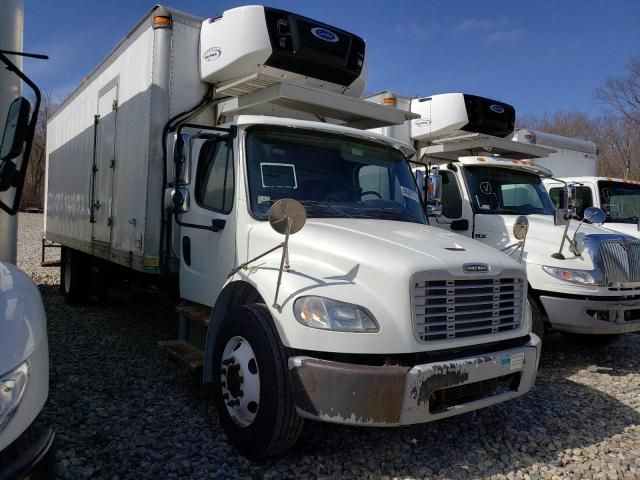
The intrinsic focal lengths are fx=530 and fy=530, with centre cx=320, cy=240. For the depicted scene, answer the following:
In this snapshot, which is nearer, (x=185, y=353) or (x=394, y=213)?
(x=185, y=353)

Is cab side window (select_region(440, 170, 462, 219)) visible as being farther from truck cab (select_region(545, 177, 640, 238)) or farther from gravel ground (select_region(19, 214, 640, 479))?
truck cab (select_region(545, 177, 640, 238))

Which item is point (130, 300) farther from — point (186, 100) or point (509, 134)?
point (509, 134)

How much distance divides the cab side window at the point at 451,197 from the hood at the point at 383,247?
2.70 m

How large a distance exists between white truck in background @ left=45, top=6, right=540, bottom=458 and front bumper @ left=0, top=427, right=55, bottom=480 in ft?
4.32

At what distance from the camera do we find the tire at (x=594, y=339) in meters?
6.74

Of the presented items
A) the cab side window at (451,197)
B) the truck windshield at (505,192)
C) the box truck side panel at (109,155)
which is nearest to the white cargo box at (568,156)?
the truck windshield at (505,192)

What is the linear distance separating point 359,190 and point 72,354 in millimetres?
3758

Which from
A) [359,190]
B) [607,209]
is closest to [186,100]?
[359,190]

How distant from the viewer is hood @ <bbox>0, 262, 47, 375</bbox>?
202 centimetres

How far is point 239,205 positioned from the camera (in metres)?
4.15

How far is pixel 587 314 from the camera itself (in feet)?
18.1

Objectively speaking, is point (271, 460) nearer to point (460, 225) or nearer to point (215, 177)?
point (215, 177)

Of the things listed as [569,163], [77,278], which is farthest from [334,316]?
[569,163]

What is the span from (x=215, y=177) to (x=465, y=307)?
2.36 metres
